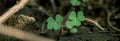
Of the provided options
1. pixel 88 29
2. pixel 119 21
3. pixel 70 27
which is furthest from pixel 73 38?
pixel 119 21

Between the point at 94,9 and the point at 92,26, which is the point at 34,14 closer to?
the point at 92,26

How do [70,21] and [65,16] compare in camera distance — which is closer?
[70,21]

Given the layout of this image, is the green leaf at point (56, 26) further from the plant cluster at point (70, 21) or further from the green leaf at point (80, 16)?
the green leaf at point (80, 16)

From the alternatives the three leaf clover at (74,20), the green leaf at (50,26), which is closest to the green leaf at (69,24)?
the three leaf clover at (74,20)

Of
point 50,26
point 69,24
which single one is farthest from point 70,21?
point 50,26

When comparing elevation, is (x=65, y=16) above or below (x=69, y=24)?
above

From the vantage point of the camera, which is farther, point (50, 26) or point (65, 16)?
point (65, 16)

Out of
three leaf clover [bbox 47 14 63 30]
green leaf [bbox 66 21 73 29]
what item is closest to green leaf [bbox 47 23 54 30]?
three leaf clover [bbox 47 14 63 30]

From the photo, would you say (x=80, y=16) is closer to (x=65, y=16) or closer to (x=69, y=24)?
(x=69, y=24)

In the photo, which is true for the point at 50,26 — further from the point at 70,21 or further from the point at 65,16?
the point at 65,16

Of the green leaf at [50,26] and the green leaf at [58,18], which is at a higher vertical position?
the green leaf at [58,18]

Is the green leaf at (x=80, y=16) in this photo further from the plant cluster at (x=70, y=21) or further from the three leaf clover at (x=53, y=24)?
the three leaf clover at (x=53, y=24)
